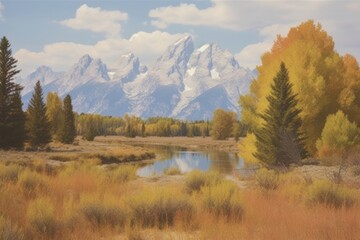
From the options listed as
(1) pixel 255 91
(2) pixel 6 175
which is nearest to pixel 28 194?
(2) pixel 6 175

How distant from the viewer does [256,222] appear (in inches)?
319

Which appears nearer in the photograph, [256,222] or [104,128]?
[256,222]

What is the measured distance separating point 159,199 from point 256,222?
1960mm

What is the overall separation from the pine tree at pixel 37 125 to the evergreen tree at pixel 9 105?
693cm

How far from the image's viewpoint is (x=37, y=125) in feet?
189

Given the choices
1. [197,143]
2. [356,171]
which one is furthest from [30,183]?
[197,143]

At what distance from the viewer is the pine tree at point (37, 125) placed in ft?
187

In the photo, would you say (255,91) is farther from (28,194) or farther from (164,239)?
(164,239)

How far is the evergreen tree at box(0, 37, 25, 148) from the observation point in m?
47.3

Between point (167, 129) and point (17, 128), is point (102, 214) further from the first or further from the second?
point (167, 129)

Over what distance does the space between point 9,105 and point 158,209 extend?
44.3 meters

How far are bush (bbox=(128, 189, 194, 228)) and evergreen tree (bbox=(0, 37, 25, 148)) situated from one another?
1682 inches

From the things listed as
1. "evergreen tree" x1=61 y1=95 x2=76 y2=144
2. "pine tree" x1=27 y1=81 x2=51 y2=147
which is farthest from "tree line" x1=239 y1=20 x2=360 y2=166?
"evergreen tree" x1=61 y1=95 x2=76 y2=144

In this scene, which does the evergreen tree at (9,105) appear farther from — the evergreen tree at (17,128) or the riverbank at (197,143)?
the riverbank at (197,143)
